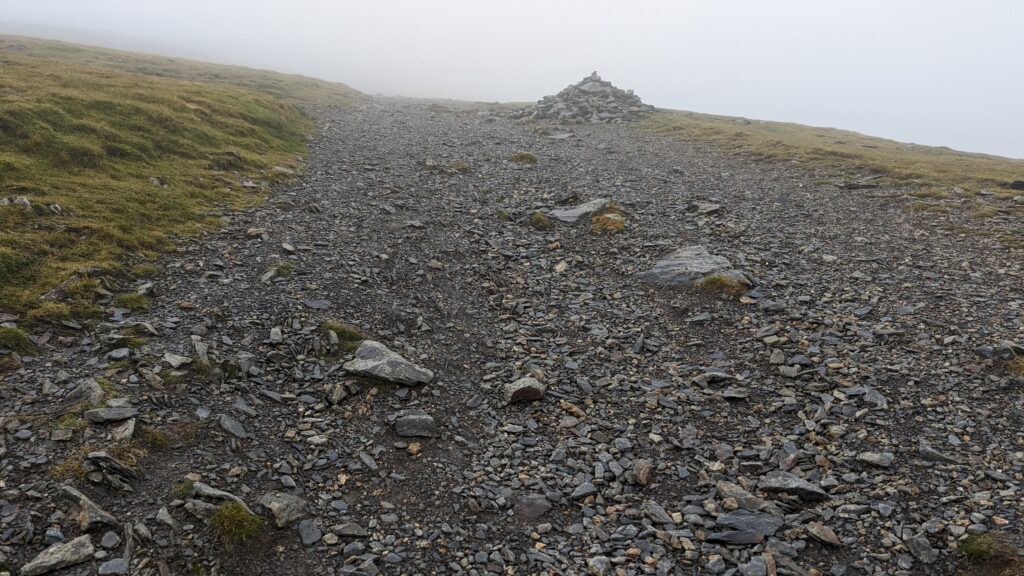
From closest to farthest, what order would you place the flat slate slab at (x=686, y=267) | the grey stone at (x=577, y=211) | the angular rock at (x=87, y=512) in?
1. the angular rock at (x=87, y=512)
2. the flat slate slab at (x=686, y=267)
3. the grey stone at (x=577, y=211)

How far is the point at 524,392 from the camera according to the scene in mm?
12250

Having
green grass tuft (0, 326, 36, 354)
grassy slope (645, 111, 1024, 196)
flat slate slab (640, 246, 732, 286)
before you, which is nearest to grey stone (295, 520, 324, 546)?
green grass tuft (0, 326, 36, 354)

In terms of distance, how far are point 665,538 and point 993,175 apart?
41679 millimetres

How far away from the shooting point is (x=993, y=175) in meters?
34.1

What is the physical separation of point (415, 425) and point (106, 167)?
2243cm

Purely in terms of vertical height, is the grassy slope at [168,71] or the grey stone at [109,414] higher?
the grassy slope at [168,71]

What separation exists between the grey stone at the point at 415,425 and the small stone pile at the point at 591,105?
6066cm

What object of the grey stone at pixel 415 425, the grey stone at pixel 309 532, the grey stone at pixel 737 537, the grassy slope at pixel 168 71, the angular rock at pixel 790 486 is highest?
the grassy slope at pixel 168 71

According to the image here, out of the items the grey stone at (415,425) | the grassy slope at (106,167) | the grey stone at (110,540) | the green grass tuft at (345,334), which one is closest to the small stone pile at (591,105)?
the grassy slope at (106,167)

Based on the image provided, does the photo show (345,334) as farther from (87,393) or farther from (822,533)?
(822,533)

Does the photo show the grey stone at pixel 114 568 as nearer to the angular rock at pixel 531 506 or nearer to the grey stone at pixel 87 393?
the grey stone at pixel 87 393

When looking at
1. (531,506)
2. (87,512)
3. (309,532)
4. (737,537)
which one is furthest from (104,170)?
(737,537)

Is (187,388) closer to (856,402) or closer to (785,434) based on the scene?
(785,434)

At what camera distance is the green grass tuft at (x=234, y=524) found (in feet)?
25.2
